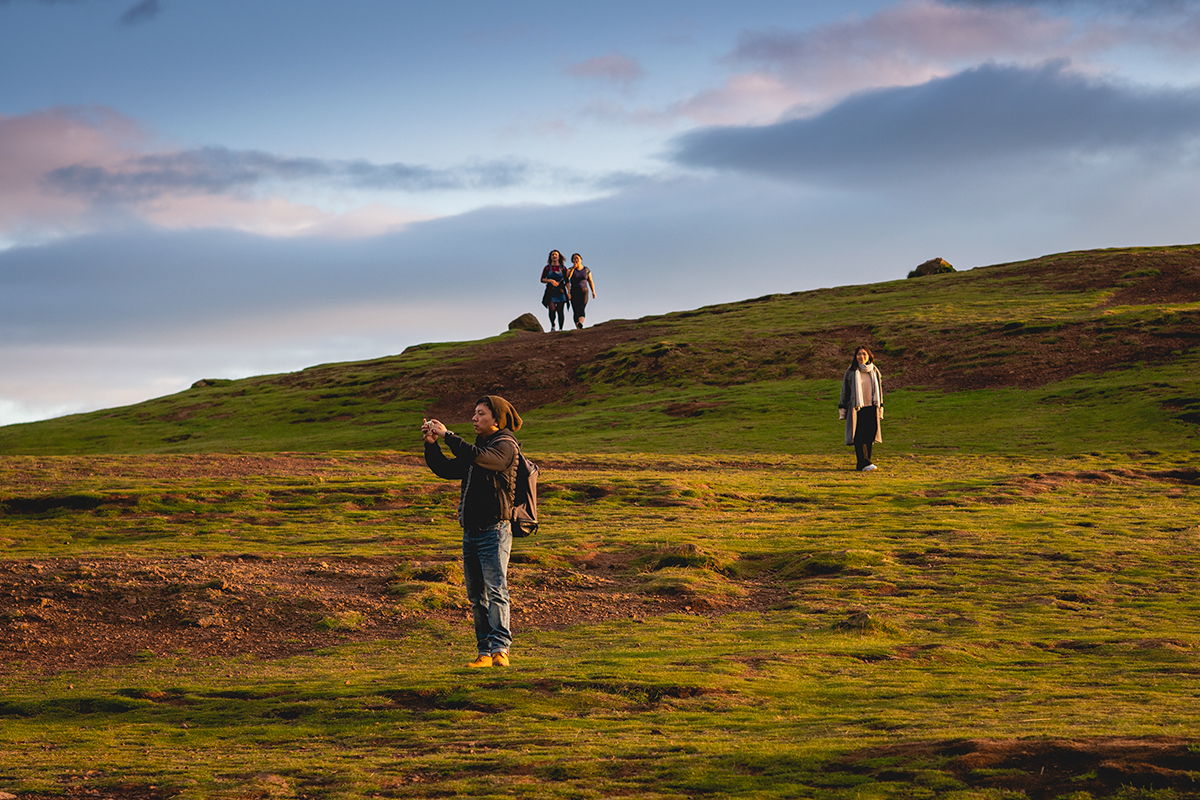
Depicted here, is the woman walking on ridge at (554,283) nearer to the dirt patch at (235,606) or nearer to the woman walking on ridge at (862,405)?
the woman walking on ridge at (862,405)

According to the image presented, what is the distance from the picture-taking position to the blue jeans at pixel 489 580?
1111cm

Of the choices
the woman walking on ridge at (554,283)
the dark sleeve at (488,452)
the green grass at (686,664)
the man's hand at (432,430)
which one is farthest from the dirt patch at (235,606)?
the woman walking on ridge at (554,283)

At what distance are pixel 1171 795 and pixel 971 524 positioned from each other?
1482 cm

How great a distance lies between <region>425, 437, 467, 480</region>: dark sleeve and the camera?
10758mm

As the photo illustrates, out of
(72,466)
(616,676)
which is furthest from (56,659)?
(72,466)

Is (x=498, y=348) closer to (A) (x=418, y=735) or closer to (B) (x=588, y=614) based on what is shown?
(B) (x=588, y=614)

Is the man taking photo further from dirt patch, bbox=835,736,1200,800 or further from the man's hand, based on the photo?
dirt patch, bbox=835,736,1200,800

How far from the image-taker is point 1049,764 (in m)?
6.66

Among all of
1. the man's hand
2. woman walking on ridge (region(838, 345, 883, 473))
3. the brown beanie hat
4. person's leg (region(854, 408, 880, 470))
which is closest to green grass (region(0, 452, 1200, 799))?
the man's hand

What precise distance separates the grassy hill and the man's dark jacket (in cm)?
2385

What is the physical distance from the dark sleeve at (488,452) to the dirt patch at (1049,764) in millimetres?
4795

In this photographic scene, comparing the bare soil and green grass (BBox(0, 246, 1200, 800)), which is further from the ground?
the bare soil

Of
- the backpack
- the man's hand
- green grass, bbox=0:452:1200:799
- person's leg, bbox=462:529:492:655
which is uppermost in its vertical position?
the man's hand

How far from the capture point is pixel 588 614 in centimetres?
1466
